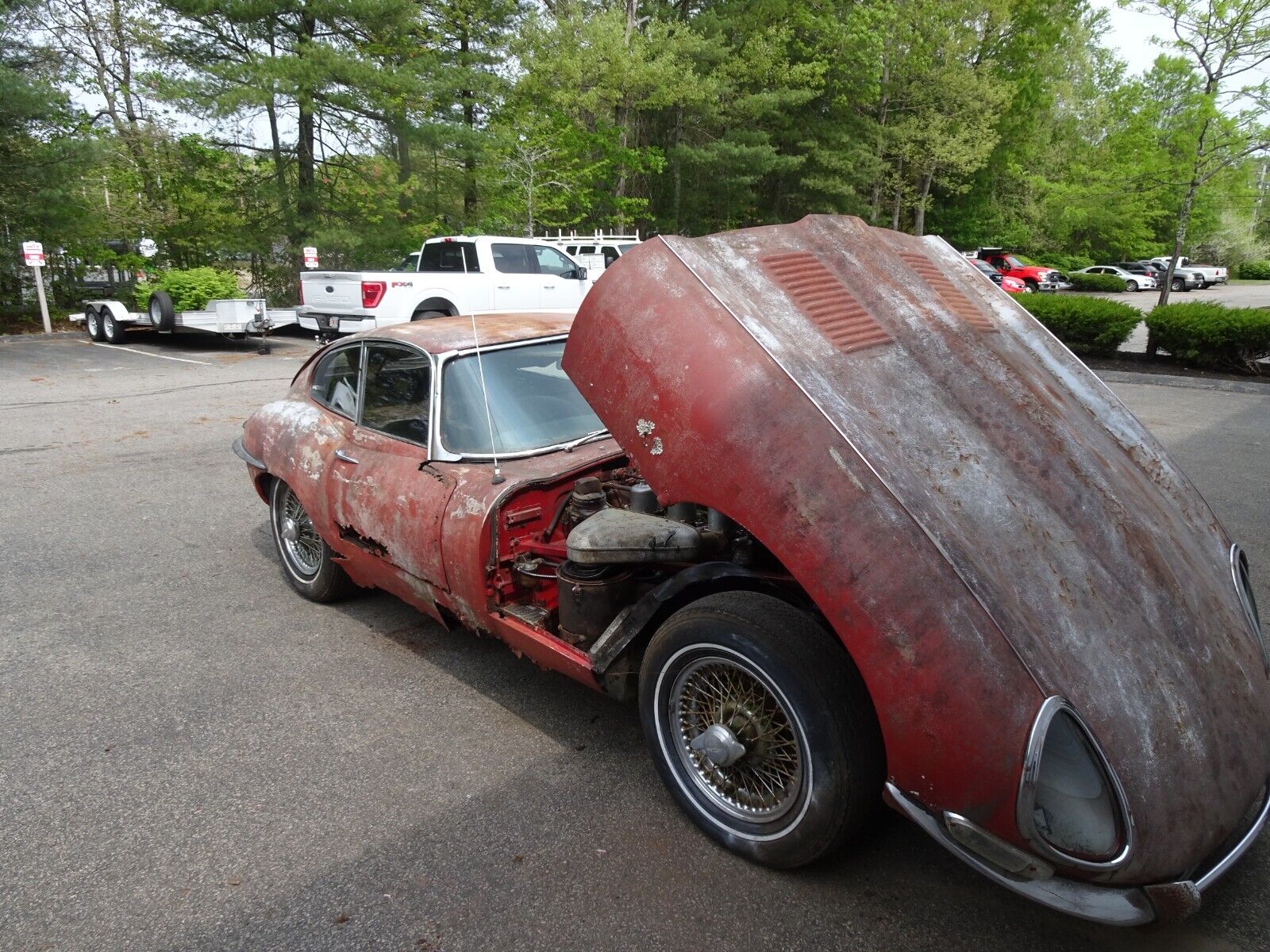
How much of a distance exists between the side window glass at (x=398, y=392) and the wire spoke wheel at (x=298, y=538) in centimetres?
87

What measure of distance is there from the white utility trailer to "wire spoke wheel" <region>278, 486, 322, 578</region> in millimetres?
12748

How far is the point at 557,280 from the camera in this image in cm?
1609

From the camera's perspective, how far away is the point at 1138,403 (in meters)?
10.4

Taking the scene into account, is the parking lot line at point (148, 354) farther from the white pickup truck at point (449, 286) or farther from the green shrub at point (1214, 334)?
the green shrub at point (1214, 334)

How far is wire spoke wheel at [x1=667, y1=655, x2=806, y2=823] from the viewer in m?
2.50

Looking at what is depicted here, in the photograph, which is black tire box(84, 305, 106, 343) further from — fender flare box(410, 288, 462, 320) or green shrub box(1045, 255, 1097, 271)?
green shrub box(1045, 255, 1097, 271)

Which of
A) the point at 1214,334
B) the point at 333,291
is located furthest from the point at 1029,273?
the point at 333,291

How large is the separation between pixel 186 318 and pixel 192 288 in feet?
3.26

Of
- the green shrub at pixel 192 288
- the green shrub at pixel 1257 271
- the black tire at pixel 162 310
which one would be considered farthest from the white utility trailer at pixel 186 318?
the green shrub at pixel 1257 271

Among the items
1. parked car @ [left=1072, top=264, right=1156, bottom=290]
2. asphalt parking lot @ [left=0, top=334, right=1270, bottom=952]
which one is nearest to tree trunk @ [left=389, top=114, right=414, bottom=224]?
asphalt parking lot @ [left=0, top=334, right=1270, bottom=952]

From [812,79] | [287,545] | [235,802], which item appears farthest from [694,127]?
[235,802]

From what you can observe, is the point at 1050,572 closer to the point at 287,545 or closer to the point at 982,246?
the point at 287,545

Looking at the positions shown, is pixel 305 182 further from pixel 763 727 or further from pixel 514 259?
pixel 763 727

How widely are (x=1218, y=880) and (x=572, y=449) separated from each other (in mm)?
2668
